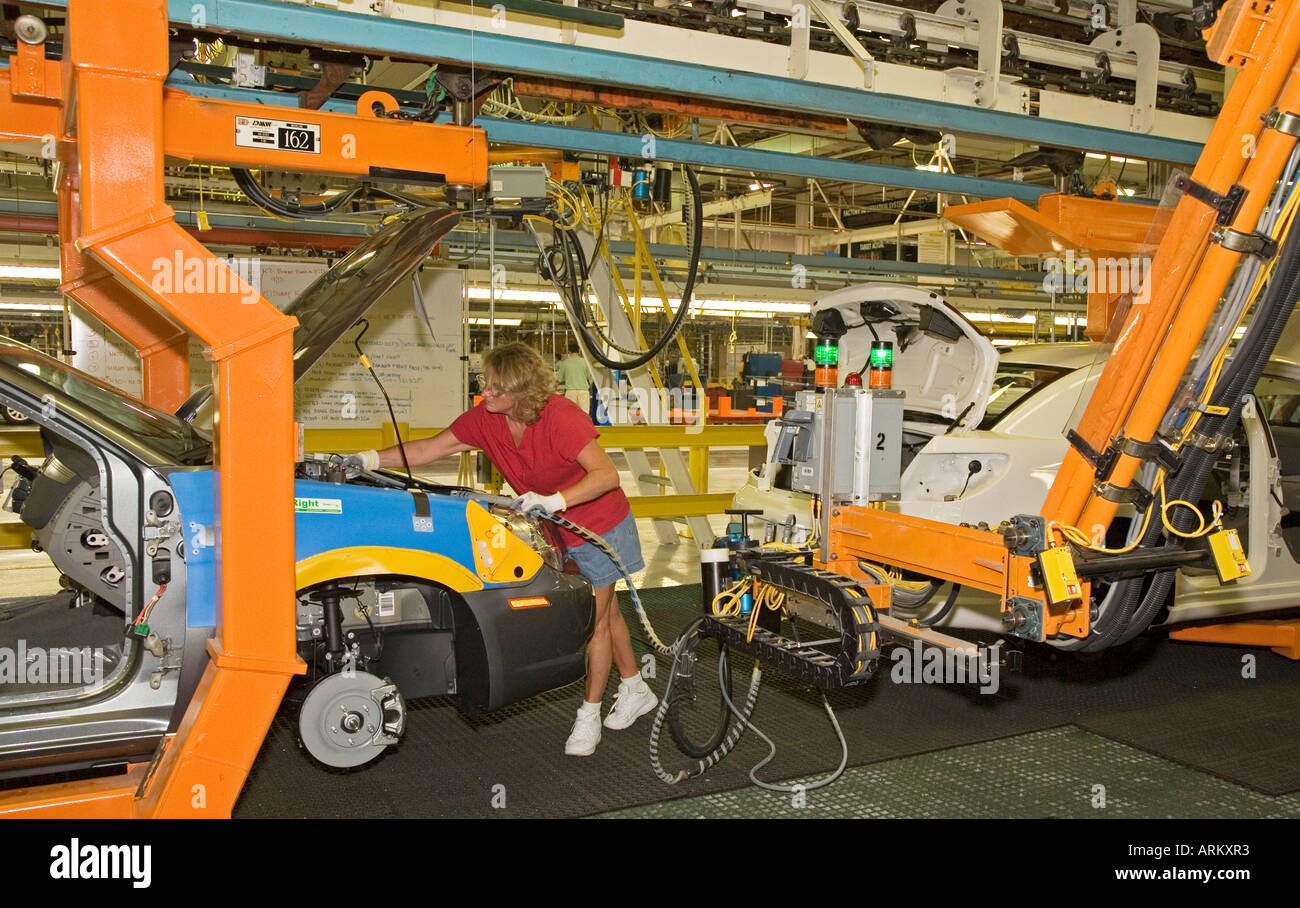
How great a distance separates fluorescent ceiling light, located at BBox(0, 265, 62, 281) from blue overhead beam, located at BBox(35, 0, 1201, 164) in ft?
26.6

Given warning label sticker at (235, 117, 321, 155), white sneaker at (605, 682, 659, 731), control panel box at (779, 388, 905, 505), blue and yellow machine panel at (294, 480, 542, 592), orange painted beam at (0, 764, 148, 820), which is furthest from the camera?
white sneaker at (605, 682, 659, 731)

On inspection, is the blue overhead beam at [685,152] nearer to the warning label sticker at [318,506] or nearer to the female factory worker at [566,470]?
the female factory worker at [566,470]

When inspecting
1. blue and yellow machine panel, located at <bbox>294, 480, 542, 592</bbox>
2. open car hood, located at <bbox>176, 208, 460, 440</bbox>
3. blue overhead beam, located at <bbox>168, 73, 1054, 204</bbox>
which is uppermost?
blue overhead beam, located at <bbox>168, 73, 1054, 204</bbox>

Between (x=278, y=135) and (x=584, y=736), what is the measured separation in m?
2.57

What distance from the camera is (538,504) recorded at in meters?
3.66

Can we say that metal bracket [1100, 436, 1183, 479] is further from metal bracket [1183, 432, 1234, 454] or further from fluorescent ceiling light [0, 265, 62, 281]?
fluorescent ceiling light [0, 265, 62, 281]

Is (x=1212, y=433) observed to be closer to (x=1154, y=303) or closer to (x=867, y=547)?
(x=1154, y=303)

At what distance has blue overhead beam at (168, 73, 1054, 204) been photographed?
4.29 m

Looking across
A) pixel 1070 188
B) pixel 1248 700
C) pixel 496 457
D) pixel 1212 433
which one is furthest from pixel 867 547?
pixel 1070 188

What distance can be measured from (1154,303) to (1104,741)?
1.98 m

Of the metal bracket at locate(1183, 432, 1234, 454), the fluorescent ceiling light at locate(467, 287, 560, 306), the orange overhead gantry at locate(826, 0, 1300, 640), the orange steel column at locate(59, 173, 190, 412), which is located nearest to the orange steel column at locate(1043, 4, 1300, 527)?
the orange overhead gantry at locate(826, 0, 1300, 640)

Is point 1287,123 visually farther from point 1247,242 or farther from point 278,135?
point 278,135

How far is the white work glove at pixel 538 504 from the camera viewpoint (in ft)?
12.0

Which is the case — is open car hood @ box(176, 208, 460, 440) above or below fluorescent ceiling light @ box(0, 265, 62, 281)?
below
